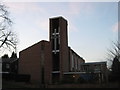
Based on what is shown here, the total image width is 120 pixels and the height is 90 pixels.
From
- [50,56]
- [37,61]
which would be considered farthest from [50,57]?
[37,61]

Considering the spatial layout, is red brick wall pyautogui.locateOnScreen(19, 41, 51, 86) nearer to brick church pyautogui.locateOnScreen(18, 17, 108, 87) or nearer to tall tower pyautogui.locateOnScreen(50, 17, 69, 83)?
brick church pyautogui.locateOnScreen(18, 17, 108, 87)

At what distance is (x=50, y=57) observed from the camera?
65250 millimetres

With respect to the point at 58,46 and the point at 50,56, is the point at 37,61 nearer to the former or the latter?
the point at 50,56

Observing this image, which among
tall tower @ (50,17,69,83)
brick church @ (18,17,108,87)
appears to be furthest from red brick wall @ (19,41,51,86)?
tall tower @ (50,17,69,83)

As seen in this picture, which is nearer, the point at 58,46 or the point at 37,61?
the point at 58,46

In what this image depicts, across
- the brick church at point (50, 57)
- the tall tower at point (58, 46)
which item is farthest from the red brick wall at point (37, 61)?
the tall tower at point (58, 46)

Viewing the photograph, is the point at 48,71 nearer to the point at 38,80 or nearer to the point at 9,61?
the point at 38,80

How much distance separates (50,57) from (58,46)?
349 centimetres

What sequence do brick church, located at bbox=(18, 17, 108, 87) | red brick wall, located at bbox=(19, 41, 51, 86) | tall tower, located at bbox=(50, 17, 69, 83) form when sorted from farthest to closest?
red brick wall, located at bbox=(19, 41, 51, 86) < brick church, located at bbox=(18, 17, 108, 87) < tall tower, located at bbox=(50, 17, 69, 83)

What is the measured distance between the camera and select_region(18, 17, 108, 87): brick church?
A: 211 feet

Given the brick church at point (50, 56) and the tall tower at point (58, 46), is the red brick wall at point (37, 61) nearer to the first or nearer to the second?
the brick church at point (50, 56)

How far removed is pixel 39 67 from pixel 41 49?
456cm

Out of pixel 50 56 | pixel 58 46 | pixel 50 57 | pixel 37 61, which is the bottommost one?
pixel 37 61

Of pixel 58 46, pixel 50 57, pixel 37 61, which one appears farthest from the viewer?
pixel 37 61
